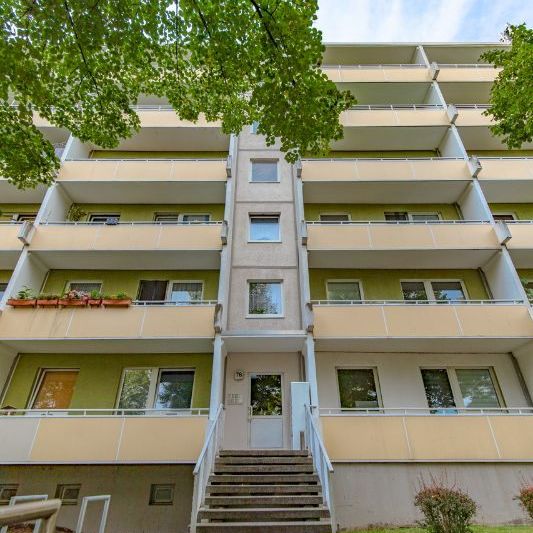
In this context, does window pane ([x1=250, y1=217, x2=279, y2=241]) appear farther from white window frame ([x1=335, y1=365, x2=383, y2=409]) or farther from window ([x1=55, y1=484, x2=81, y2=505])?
window ([x1=55, y1=484, x2=81, y2=505])

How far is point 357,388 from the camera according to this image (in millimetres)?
11188

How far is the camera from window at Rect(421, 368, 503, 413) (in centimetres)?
1090

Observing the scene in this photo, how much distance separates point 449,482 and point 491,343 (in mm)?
4577

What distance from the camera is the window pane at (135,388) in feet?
36.0

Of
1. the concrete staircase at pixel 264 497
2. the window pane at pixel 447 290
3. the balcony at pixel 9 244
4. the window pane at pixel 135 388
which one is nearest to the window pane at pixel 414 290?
the window pane at pixel 447 290

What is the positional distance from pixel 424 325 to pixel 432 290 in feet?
9.54

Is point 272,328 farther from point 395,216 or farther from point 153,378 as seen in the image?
point 395,216

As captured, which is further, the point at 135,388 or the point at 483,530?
the point at 135,388

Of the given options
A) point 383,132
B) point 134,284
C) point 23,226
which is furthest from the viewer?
point 383,132

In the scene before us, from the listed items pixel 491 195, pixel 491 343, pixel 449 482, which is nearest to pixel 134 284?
pixel 449 482

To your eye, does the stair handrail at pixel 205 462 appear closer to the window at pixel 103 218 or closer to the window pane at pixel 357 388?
the window pane at pixel 357 388

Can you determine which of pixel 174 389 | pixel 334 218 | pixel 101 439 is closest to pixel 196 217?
pixel 334 218

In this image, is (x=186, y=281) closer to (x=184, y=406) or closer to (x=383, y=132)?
(x=184, y=406)

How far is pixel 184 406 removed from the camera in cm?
1095
